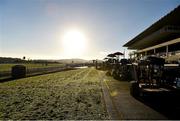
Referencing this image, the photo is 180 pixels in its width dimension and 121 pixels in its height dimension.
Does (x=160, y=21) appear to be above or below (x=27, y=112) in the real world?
above

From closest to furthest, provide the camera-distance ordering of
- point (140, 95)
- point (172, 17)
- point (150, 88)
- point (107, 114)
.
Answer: point (107, 114) < point (150, 88) < point (140, 95) < point (172, 17)

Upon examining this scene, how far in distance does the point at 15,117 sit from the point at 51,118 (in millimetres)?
1259

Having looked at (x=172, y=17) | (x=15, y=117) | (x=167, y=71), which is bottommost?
(x=15, y=117)

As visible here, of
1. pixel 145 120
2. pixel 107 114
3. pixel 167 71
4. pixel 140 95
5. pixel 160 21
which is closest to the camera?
pixel 145 120

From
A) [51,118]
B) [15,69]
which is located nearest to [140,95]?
[51,118]

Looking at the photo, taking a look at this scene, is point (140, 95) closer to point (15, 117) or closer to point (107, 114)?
A: point (107, 114)

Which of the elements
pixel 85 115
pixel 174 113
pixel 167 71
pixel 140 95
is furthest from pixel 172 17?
pixel 85 115

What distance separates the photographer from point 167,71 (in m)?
15.7

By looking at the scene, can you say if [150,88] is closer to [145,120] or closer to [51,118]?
[145,120]

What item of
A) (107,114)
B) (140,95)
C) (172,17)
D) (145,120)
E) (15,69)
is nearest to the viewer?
(145,120)

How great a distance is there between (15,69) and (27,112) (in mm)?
22682

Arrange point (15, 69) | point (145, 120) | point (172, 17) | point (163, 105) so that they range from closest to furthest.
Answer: point (145, 120)
point (163, 105)
point (172, 17)
point (15, 69)

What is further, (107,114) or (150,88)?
(150,88)

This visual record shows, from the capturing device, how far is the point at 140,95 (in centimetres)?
1318
